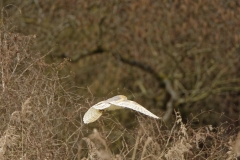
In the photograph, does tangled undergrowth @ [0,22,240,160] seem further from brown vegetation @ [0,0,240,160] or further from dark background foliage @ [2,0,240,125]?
dark background foliage @ [2,0,240,125]

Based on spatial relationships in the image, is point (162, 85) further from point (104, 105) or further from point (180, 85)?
point (104, 105)

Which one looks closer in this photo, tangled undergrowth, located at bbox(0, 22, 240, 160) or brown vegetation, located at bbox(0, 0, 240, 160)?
tangled undergrowth, located at bbox(0, 22, 240, 160)

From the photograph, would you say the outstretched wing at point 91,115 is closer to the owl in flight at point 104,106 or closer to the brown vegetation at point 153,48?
the owl in flight at point 104,106

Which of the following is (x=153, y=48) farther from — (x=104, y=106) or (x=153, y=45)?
(x=104, y=106)

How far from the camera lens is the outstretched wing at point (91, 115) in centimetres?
359

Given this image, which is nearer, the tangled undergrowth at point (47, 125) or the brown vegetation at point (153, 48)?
the tangled undergrowth at point (47, 125)

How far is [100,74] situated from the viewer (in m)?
8.82

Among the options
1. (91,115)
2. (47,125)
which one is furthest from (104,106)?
(47,125)

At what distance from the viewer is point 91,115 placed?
360 cm

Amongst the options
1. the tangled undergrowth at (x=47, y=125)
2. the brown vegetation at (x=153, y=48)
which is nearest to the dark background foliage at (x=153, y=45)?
the brown vegetation at (x=153, y=48)

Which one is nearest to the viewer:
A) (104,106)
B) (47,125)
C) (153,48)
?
(104,106)

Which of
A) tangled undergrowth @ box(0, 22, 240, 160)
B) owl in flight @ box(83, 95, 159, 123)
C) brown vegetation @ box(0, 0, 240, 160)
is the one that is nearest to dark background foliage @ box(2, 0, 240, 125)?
brown vegetation @ box(0, 0, 240, 160)

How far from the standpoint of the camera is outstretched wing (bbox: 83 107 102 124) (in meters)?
3.59

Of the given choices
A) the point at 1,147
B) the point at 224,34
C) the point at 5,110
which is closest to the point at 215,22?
the point at 224,34
